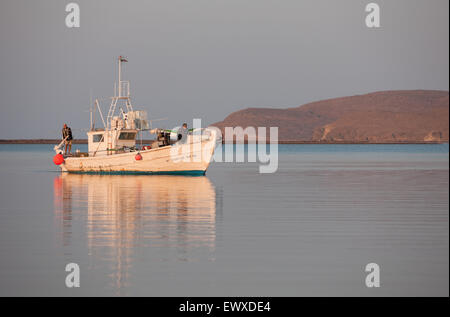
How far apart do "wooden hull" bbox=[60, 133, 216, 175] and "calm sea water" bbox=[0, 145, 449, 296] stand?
43.0ft

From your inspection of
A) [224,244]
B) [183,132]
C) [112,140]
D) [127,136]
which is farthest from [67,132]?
[224,244]

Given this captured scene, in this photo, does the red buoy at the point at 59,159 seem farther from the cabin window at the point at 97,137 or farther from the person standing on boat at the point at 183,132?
the person standing on boat at the point at 183,132

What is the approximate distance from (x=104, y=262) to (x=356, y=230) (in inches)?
287

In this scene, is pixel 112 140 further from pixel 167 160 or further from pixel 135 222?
pixel 135 222

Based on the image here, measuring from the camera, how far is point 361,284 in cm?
1157

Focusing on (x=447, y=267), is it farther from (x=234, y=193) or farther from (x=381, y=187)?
(x=381, y=187)

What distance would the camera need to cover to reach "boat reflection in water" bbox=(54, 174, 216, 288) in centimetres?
1395

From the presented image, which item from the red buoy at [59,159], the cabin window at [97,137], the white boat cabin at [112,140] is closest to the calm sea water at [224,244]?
the white boat cabin at [112,140]

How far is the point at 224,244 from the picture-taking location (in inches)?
598

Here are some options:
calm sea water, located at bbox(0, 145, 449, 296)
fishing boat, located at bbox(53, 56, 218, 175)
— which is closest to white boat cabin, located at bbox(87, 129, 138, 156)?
fishing boat, located at bbox(53, 56, 218, 175)

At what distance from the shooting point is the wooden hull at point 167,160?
40906mm

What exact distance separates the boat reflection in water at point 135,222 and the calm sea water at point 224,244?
0.13ft

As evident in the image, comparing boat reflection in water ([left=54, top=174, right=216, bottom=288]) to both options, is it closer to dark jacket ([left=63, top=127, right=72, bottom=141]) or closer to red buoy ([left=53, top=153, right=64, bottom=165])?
A: red buoy ([left=53, top=153, right=64, bottom=165])
